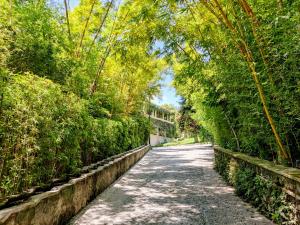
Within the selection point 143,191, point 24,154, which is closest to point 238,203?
point 143,191

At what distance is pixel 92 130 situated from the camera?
5637 mm

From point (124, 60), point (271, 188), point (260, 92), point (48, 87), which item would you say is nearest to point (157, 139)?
point (124, 60)

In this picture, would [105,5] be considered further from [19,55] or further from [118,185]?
[118,185]

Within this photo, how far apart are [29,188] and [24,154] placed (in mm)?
513

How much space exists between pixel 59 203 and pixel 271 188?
259cm

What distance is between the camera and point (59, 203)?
348cm

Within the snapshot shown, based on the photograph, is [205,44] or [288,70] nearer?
[288,70]

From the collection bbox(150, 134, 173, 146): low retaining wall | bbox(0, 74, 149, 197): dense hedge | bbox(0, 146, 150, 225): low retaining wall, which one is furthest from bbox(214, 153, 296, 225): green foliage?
bbox(150, 134, 173, 146): low retaining wall

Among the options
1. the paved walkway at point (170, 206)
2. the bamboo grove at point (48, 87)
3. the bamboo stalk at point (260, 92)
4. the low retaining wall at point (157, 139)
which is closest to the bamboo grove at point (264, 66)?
the bamboo stalk at point (260, 92)

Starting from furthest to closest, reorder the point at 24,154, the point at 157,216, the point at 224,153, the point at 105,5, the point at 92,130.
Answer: the point at 105,5
the point at 224,153
the point at 92,130
the point at 157,216
the point at 24,154

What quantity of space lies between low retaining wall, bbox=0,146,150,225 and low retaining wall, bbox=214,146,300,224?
8.25ft

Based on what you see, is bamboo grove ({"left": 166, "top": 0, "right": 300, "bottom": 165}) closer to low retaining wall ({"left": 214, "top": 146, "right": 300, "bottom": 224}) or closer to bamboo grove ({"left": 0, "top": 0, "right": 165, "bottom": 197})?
low retaining wall ({"left": 214, "top": 146, "right": 300, "bottom": 224})

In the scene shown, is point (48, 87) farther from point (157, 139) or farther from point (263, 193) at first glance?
point (157, 139)

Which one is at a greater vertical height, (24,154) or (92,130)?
(92,130)
